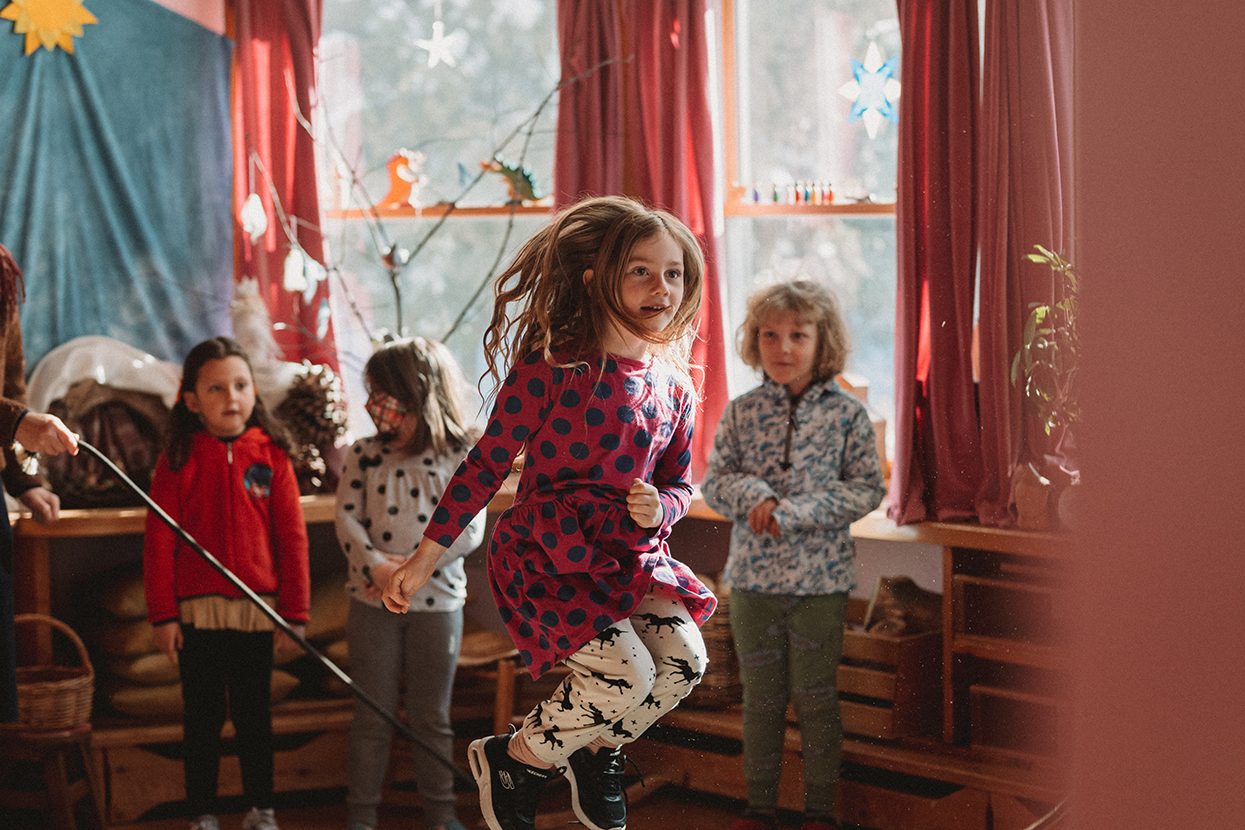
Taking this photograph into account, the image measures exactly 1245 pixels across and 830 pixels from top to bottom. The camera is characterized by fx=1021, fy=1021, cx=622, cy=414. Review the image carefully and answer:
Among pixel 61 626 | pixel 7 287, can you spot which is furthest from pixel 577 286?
pixel 61 626

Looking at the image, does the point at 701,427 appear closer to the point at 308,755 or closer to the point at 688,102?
the point at 688,102

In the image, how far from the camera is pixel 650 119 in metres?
1.42

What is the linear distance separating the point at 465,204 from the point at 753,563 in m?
1.02

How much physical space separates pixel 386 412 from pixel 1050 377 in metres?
0.49

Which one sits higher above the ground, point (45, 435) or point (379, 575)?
point (45, 435)

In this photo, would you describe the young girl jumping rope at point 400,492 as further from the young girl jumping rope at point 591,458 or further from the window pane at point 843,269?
the window pane at point 843,269

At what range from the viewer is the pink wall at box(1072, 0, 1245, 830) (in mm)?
376

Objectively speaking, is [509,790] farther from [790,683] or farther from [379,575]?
[790,683]

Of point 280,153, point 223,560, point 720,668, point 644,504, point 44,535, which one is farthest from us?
point 280,153

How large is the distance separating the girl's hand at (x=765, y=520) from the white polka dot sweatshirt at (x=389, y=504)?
0.31m

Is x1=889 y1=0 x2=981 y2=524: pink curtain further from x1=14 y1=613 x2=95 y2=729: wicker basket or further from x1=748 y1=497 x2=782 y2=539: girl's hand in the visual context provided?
x1=14 y1=613 x2=95 y2=729: wicker basket

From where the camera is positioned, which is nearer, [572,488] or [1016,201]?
[572,488]

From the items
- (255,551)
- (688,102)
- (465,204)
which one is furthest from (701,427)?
(465,204)

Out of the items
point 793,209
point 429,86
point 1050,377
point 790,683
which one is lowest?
point 790,683
